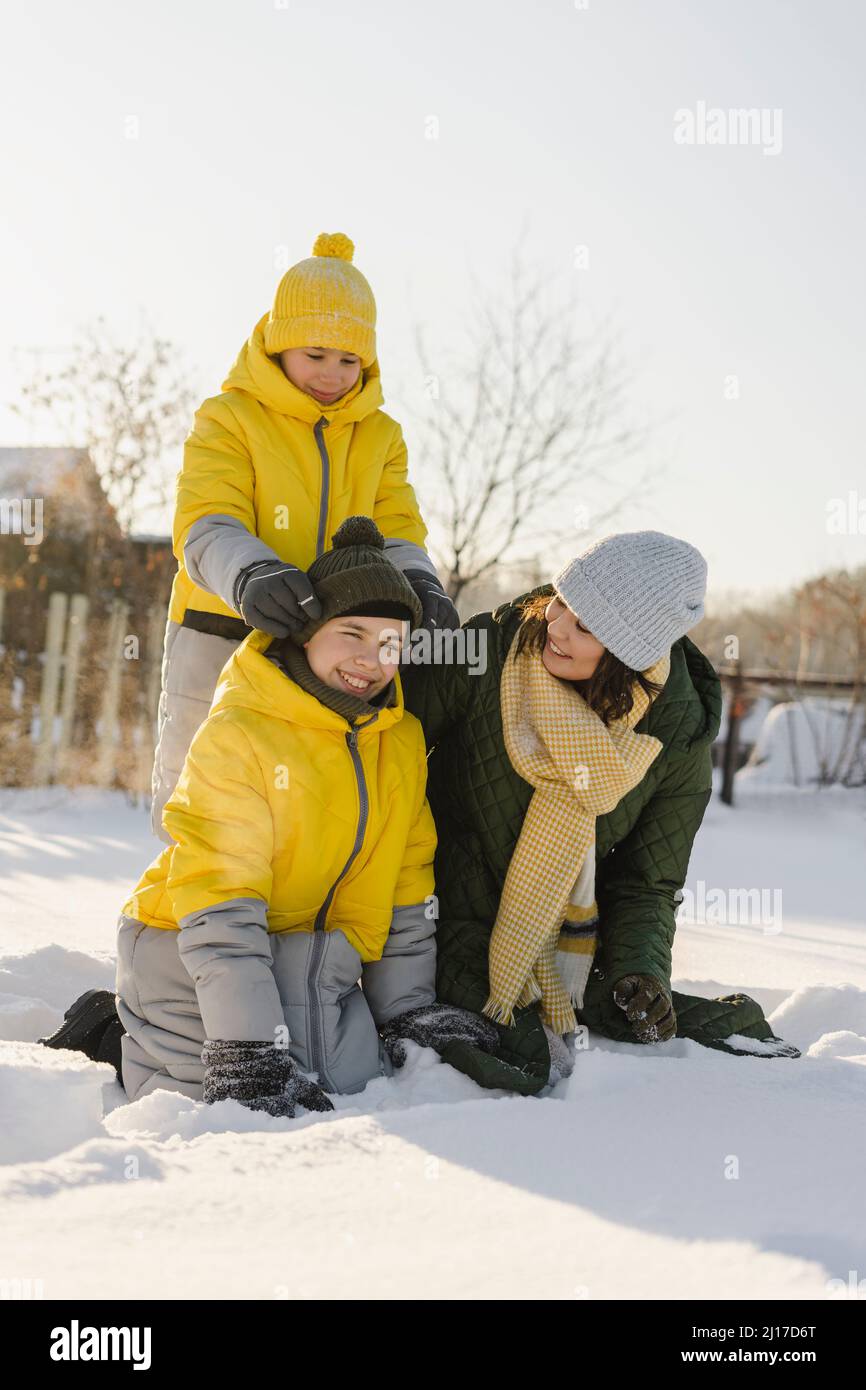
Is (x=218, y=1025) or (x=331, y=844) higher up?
(x=331, y=844)

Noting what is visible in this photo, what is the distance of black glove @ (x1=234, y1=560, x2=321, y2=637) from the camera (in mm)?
2371

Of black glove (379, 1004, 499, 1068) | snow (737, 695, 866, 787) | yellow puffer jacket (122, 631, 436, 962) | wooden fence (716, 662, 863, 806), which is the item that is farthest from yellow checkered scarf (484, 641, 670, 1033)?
snow (737, 695, 866, 787)

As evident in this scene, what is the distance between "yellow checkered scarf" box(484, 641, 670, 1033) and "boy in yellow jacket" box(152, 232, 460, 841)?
0.37 meters

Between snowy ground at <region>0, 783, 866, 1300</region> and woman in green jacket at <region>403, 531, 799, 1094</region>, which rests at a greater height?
woman in green jacket at <region>403, 531, 799, 1094</region>

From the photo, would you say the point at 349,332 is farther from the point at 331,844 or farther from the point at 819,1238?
the point at 819,1238

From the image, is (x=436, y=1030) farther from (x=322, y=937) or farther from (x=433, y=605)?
(x=433, y=605)

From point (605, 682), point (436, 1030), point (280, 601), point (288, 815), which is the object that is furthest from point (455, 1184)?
point (605, 682)

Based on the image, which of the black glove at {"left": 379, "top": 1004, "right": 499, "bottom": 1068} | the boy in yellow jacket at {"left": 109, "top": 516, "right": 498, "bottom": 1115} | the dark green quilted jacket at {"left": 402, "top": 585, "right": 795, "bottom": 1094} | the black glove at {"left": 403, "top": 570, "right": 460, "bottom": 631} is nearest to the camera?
the boy in yellow jacket at {"left": 109, "top": 516, "right": 498, "bottom": 1115}

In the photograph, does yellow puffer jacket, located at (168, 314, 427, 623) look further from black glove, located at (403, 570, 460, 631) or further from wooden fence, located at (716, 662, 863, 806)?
wooden fence, located at (716, 662, 863, 806)

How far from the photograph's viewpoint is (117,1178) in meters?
1.79

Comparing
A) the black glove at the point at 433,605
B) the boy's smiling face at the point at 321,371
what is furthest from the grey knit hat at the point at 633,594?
the boy's smiling face at the point at 321,371

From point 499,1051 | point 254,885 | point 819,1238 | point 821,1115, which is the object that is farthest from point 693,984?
point 819,1238

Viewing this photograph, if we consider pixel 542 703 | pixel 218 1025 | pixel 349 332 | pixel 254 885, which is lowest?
pixel 218 1025
